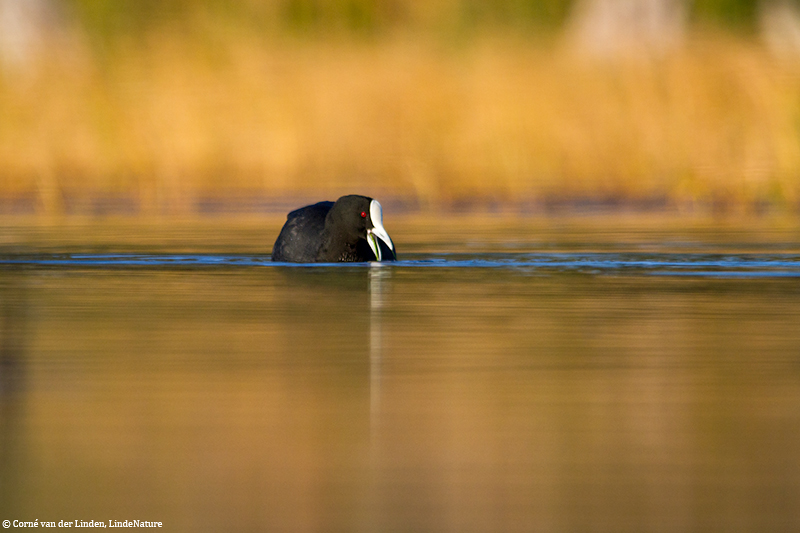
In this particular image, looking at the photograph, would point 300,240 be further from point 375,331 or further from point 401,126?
point 401,126

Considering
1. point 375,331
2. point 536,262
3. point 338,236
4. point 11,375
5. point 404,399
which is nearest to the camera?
point 404,399

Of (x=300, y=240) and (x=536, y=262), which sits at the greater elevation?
(x=300, y=240)

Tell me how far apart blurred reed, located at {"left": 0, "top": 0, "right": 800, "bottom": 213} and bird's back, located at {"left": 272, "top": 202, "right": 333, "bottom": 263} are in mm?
5083

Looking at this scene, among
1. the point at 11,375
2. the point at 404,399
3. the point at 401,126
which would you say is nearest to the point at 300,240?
the point at 11,375

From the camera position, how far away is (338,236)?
9.77 meters

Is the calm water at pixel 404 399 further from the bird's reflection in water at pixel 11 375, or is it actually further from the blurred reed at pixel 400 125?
the blurred reed at pixel 400 125

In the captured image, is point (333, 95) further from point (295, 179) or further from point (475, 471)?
point (475, 471)

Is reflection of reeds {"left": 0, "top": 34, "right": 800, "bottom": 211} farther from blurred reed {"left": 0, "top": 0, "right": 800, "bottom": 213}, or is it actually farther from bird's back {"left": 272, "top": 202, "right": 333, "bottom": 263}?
bird's back {"left": 272, "top": 202, "right": 333, "bottom": 263}

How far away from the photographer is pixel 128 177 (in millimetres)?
15633

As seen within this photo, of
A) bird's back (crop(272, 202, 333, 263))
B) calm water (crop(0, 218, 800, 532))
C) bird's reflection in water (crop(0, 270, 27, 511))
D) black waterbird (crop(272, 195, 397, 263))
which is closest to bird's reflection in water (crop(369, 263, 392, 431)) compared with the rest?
calm water (crop(0, 218, 800, 532))

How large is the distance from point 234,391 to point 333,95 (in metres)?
11.2

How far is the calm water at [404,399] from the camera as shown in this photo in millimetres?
3539

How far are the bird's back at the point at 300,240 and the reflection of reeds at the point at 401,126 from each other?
202 inches

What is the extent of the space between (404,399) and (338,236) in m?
5.09
